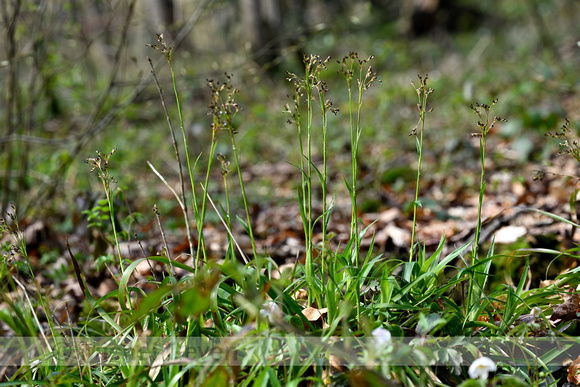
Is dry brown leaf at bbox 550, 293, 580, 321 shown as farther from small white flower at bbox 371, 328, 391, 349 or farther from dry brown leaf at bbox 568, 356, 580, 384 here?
small white flower at bbox 371, 328, 391, 349

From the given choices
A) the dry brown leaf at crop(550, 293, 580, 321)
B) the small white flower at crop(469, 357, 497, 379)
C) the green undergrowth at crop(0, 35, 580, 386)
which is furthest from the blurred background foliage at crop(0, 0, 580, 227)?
the small white flower at crop(469, 357, 497, 379)

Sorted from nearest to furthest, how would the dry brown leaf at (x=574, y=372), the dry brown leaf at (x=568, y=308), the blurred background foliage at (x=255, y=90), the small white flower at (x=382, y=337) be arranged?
the small white flower at (x=382, y=337), the dry brown leaf at (x=574, y=372), the dry brown leaf at (x=568, y=308), the blurred background foliage at (x=255, y=90)

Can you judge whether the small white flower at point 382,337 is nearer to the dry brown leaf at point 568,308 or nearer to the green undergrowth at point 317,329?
the green undergrowth at point 317,329

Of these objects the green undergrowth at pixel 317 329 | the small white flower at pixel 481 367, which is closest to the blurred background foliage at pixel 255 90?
the green undergrowth at pixel 317 329

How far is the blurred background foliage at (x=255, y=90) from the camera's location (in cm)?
288

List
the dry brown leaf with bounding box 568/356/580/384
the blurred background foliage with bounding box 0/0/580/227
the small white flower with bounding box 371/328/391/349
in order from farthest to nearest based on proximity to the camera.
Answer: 1. the blurred background foliage with bounding box 0/0/580/227
2. the dry brown leaf with bounding box 568/356/580/384
3. the small white flower with bounding box 371/328/391/349

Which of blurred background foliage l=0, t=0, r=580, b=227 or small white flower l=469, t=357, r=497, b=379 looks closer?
small white flower l=469, t=357, r=497, b=379

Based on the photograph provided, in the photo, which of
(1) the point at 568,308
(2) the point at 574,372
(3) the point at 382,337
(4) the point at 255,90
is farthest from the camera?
(4) the point at 255,90

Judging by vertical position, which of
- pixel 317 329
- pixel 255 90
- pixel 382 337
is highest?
pixel 382 337

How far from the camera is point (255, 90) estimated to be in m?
7.82

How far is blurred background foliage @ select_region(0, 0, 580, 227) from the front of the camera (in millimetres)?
2877

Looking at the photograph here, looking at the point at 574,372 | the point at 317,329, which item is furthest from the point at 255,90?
the point at 574,372

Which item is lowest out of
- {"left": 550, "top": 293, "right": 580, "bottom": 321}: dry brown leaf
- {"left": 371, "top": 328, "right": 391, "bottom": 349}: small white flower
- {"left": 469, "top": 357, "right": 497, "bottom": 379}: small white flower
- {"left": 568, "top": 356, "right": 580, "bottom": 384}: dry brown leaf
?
{"left": 568, "top": 356, "right": 580, "bottom": 384}: dry brown leaf

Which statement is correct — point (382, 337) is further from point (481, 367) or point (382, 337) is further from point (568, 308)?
point (568, 308)
